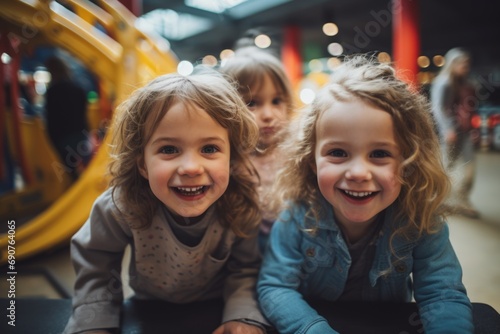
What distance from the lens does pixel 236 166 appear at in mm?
785

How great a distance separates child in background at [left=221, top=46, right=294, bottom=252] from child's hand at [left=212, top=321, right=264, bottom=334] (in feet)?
1.08

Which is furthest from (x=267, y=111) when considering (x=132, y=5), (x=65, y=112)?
(x=132, y=5)

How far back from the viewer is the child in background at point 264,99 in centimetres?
103

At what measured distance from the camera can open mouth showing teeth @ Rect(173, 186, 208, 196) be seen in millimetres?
649

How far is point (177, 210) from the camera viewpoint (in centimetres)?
66

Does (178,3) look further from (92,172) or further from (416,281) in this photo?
(416,281)

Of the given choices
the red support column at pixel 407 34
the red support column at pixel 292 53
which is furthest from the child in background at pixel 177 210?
the red support column at pixel 292 53

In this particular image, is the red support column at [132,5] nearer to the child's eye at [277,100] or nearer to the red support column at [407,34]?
the child's eye at [277,100]

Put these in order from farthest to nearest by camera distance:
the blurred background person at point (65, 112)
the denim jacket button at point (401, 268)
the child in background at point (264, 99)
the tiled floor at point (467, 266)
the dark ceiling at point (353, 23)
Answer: the dark ceiling at point (353, 23)
the blurred background person at point (65, 112)
the child in background at point (264, 99)
the tiled floor at point (467, 266)
the denim jacket button at point (401, 268)

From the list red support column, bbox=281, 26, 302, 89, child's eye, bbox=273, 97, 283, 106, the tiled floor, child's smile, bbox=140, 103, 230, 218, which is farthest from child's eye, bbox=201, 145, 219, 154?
red support column, bbox=281, 26, 302, 89

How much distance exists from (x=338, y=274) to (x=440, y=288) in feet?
0.62

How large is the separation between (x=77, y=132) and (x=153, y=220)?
5.15 ft

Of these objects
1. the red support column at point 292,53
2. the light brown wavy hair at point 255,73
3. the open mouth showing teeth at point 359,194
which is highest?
the red support column at point 292,53

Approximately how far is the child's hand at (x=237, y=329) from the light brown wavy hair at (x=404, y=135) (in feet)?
0.83
